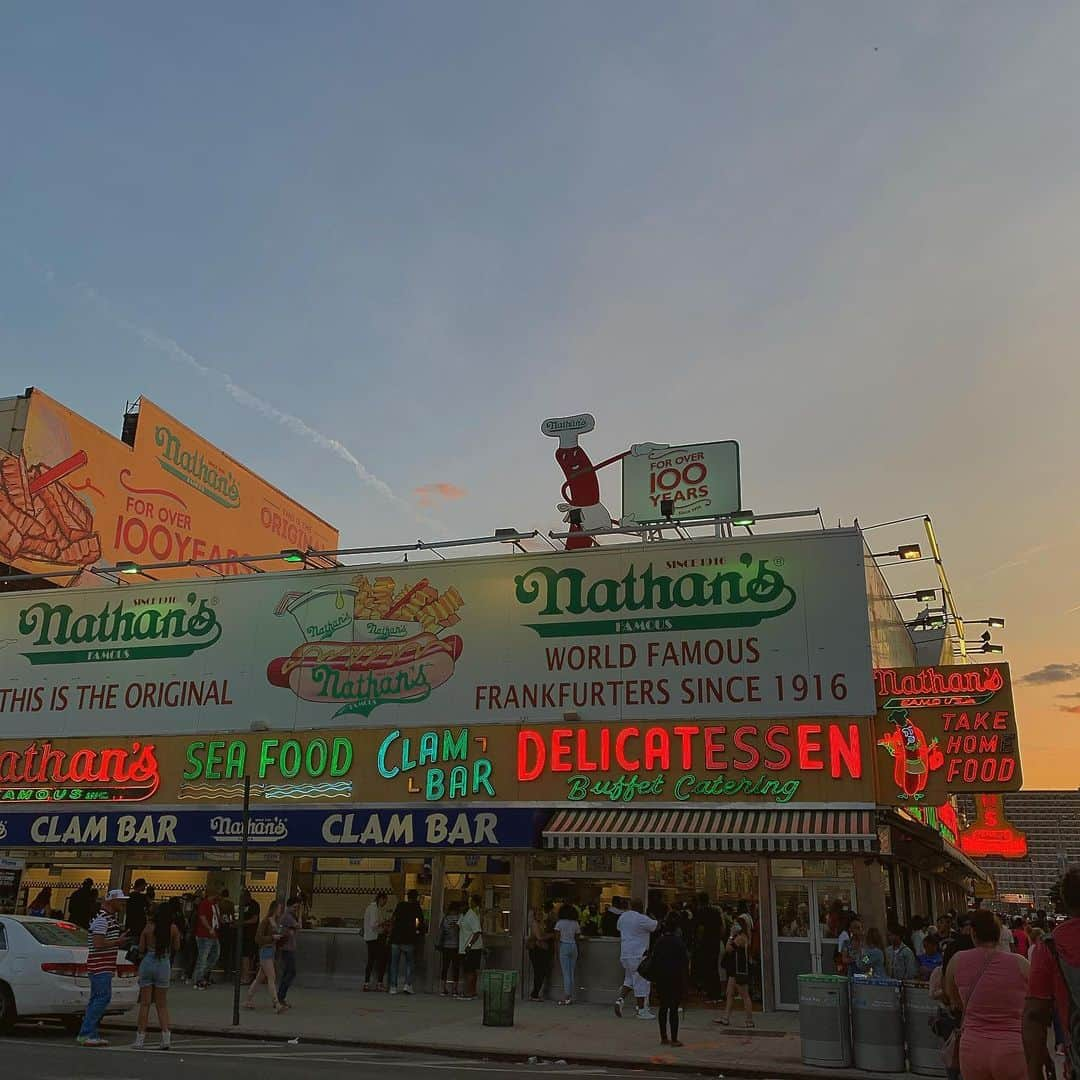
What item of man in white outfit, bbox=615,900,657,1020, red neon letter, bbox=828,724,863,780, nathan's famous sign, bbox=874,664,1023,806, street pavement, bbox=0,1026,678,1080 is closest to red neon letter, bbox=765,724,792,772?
red neon letter, bbox=828,724,863,780

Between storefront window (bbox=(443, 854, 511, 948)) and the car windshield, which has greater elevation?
storefront window (bbox=(443, 854, 511, 948))

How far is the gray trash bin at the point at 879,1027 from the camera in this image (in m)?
13.4

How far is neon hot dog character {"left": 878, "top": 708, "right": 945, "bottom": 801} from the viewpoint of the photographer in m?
19.6

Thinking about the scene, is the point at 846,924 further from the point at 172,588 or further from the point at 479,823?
the point at 172,588

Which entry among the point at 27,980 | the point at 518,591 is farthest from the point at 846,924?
the point at 27,980

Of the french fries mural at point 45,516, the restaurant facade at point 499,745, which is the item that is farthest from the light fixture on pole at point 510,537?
the french fries mural at point 45,516

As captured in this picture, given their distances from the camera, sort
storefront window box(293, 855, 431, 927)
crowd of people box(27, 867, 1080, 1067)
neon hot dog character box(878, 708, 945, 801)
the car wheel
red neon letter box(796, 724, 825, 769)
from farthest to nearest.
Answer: storefront window box(293, 855, 431, 927)
red neon letter box(796, 724, 825, 769)
neon hot dog character box(878, 708, 945, 801)
the car wheel
crowd of people box(27, 867, 1080, 1067)

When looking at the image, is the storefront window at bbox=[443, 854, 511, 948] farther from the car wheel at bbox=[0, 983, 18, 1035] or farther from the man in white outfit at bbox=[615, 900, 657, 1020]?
the car wheel at bbox=[0, 983, 18, 1035]

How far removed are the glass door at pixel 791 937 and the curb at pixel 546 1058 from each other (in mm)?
6102

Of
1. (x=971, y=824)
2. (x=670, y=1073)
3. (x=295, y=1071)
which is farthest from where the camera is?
(x=971, y=824)

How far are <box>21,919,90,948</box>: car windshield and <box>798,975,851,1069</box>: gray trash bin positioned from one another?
9569mm

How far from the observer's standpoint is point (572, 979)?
1998cm

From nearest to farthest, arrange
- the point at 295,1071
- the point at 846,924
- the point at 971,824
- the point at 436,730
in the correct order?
the point at 295,1071 < the point at 846,924 < the point at 436,730 < the point at 971,824

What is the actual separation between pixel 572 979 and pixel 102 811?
11384 mm
